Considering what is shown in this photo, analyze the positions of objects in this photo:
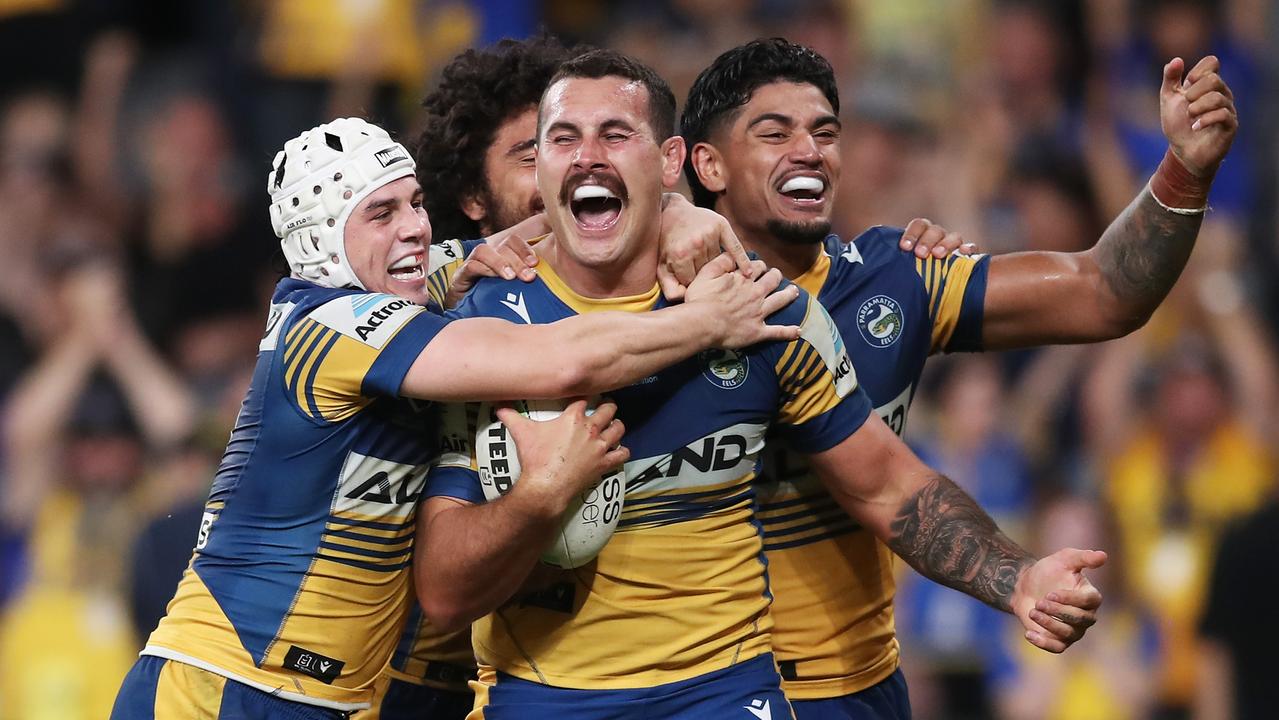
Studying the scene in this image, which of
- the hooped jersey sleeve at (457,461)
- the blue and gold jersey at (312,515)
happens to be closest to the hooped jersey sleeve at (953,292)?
the hooped jersey sleeve at (457,461)

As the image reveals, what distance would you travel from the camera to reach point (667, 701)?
439cm

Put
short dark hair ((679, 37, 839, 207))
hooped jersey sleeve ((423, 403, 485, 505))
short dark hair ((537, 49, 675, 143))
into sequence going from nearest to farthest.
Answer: hooped jersey sleeve ((423, 403, 485, 505))
short dark hair ((537, 49, 675, 143))
short dark hair ((679, 37, 839, 207))

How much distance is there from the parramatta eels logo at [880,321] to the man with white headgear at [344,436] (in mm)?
679

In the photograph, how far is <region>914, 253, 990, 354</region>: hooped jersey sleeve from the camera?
532 centimetres

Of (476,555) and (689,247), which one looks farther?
(689,247)

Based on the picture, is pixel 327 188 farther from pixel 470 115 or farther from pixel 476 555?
pixel 470 115

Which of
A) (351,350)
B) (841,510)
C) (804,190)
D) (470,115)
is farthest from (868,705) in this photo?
(470,115)

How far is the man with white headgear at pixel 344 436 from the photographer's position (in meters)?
4.23

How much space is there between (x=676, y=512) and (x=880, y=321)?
106 cm

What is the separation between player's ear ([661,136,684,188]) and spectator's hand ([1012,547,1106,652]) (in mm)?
1471

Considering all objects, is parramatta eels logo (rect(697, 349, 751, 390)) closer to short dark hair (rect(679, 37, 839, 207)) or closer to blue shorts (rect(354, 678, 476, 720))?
short dark hair (rect(679, 37, 839, 207))

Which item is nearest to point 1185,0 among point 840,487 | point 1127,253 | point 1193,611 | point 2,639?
point 1193,611

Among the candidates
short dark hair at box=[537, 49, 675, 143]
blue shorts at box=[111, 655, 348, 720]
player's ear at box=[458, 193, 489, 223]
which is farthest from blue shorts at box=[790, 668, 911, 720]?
player's ear at box=[458, 193, 489, 223]

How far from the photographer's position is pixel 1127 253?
5.29m
